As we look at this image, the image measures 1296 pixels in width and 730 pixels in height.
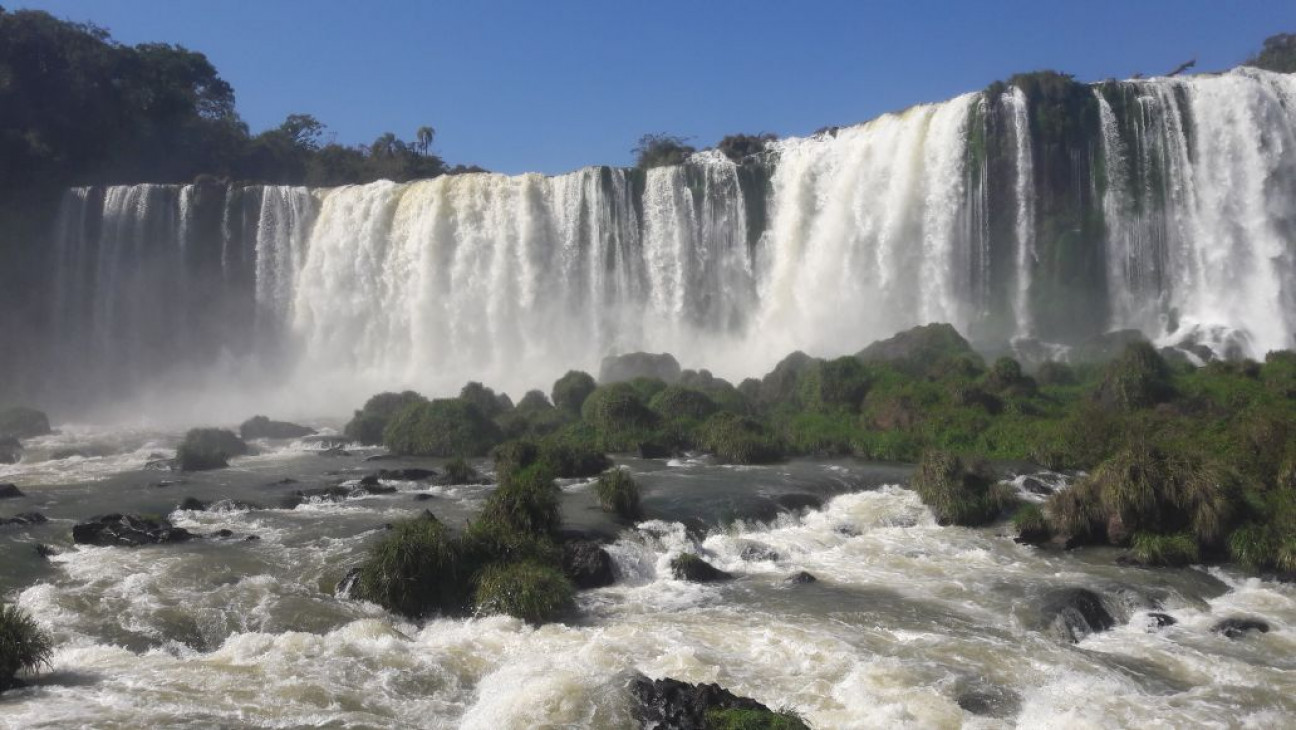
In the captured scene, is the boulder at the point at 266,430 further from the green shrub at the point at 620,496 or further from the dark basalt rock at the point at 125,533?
the green shrub at the point at 620,496

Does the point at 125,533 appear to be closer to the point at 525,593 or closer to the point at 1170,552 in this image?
the point at 525,593

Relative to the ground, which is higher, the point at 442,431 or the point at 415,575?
the point at 442,431

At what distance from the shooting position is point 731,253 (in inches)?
1682

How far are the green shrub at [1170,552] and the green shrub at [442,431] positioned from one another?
16362mm

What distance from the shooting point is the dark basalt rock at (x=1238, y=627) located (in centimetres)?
1155

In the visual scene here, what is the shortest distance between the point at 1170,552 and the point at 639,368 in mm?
22104

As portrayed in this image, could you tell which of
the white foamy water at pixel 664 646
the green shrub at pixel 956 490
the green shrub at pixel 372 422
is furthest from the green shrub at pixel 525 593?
the green shrub at pixel 372 422

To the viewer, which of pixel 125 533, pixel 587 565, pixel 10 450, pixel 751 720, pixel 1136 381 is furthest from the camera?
pixel 10 450

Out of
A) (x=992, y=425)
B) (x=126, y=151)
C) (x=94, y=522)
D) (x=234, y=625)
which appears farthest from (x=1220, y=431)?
(x=126, y=151)

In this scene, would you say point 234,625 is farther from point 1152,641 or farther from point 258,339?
point 258,339

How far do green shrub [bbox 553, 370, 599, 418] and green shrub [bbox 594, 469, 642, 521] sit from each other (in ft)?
37.5

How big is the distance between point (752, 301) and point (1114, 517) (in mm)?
27957

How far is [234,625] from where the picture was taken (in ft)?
38.7

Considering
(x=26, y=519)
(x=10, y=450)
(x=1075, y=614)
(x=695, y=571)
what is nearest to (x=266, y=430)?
(x=10, y=450)
